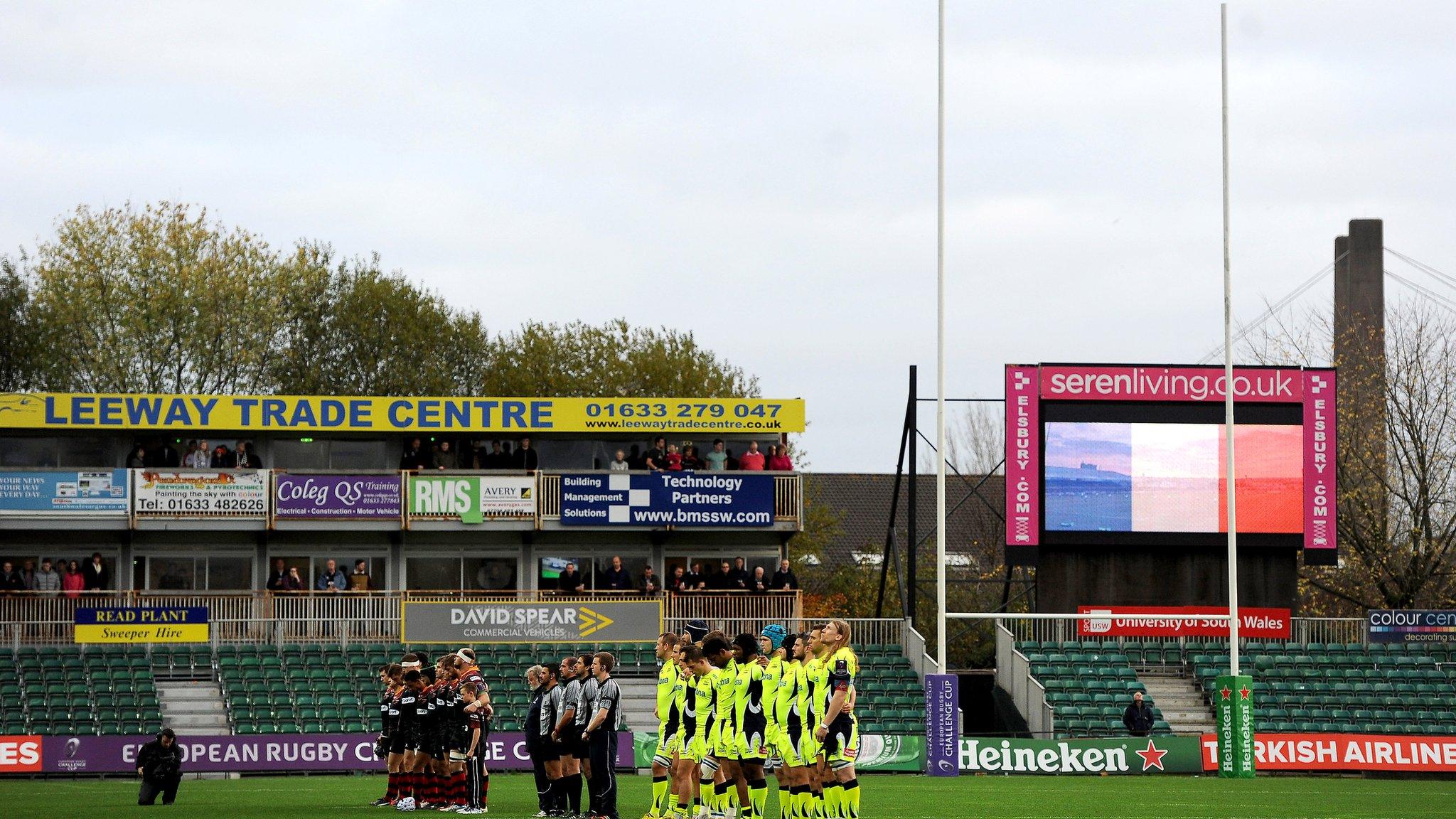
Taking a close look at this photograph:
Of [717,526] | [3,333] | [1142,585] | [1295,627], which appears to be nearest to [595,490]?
[717,526]

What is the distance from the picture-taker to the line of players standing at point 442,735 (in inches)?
755

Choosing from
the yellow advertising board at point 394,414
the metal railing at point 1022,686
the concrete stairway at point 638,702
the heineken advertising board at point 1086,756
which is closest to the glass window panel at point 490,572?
the yellow advertising board at point 394,414

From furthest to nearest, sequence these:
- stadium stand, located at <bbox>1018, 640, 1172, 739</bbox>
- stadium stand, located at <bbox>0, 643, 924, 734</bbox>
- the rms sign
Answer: stadium stand, located at <bbox>1018, 640, 1172, 739</bbox>
stadium stand, located at <bbox>0, 643, 924, 734</bbox>
the rms sign

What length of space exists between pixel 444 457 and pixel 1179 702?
16.3 metres

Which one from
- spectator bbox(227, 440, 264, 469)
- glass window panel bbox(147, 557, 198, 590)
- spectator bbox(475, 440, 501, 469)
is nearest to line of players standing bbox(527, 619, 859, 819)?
spectator bbox(475, 440, 501, 469)

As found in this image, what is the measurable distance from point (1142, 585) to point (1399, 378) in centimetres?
1376

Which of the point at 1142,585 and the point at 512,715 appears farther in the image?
the point at 1142,585

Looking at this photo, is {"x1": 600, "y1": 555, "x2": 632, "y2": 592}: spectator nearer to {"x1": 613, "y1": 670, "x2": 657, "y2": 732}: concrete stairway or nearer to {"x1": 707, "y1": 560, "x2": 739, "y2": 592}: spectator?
{"x1": 707, "y1": 560, "x2": 739, "y2": 592}: spectator

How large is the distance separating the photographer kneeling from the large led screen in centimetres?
1819

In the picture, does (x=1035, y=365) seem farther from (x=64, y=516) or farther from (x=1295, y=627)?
(x=64, y=516)

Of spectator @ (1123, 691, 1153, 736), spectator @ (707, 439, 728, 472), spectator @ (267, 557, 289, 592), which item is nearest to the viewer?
spectator @ (1123, 691, 1153, 736)

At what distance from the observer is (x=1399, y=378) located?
146 feet

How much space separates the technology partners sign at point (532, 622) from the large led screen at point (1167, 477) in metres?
8.41

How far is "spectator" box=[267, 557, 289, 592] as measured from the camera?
36.2 metres
